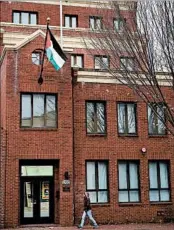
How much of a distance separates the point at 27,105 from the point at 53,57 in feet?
10.2

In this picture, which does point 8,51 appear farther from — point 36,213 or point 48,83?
point 36,213

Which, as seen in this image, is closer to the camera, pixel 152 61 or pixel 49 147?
pixel 152 61

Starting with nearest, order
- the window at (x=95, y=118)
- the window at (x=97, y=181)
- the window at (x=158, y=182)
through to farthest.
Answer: the window at (x=97, y=181)
the window at (x=95, y=118)
the window at (x=158, y=182)

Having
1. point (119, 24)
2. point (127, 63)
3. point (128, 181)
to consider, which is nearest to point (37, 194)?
point (128, 181)

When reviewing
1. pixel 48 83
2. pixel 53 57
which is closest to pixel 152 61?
pixel 53 57

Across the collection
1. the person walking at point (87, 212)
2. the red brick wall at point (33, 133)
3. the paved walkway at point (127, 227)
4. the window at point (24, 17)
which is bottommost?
the paved walkway at point (127, 227)

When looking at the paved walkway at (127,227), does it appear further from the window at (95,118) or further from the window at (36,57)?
the window at (36,57)

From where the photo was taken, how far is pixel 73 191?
2334 cm

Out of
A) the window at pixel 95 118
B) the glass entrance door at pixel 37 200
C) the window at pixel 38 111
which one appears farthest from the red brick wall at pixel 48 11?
the glass entrance door at pixel 37 200

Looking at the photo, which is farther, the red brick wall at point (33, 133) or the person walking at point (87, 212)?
the red brick wall at point (33, 133)

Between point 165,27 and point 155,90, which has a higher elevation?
point 165,27

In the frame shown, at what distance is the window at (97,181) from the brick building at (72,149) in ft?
0.17

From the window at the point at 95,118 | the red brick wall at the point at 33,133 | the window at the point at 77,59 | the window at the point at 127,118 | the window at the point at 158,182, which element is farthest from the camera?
the window at the point at 77,59

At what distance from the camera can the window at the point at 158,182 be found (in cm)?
2489
